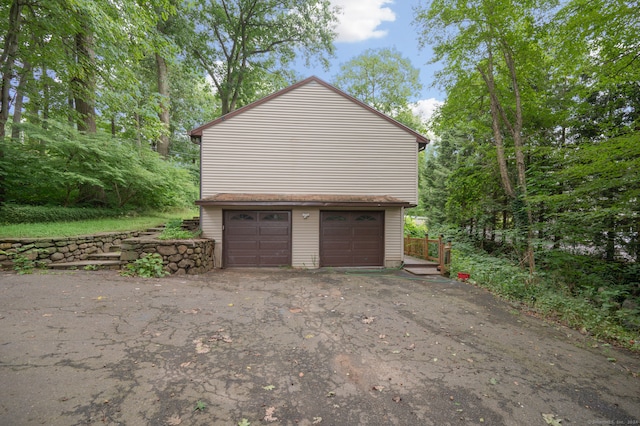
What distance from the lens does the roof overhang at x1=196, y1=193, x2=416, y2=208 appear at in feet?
26.7

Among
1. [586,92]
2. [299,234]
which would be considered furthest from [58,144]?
[586,92]

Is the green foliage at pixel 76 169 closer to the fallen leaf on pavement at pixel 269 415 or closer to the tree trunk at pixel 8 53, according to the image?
the tree trunk at pixel 8 53

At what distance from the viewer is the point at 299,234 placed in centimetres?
898

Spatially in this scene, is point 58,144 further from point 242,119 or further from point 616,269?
point 616,269

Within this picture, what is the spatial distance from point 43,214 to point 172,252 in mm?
5204

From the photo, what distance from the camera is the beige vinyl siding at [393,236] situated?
9344 millimetres

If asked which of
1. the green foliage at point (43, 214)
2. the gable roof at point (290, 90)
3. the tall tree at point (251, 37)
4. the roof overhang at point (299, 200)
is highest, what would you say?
the tall tree at point (251, 37)

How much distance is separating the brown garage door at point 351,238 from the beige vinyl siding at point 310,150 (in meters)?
0.94

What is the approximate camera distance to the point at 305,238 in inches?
355

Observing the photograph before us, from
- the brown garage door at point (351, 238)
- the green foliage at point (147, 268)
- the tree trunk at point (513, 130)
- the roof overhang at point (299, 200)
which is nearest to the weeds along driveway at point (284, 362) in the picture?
the green foliage at point (147, 268)

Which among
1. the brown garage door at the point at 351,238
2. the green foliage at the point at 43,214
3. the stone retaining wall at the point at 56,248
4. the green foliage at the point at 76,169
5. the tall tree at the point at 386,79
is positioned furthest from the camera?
the tall tree at the point at 386,79

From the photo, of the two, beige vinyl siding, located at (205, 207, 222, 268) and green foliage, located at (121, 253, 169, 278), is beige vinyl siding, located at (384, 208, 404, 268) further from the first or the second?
green foliage, located at (121, 253, 169, 278)

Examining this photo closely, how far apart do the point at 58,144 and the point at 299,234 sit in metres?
8.16

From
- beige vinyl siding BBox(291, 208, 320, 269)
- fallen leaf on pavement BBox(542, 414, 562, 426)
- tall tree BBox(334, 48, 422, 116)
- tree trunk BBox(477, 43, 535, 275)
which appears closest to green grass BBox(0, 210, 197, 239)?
beige vinyl siding BBox(291, 208, 320, 269)
